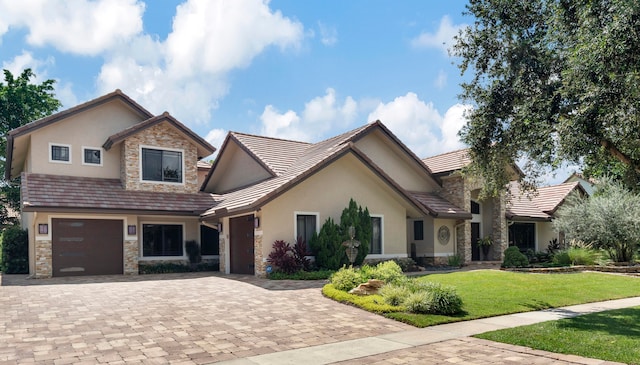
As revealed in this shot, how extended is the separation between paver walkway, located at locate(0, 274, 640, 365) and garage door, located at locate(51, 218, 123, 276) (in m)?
5.04

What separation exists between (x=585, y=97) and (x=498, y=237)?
16.7 m

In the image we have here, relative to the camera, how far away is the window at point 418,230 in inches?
962

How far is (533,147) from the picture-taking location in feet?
41.9

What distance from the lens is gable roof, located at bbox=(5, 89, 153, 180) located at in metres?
20.2

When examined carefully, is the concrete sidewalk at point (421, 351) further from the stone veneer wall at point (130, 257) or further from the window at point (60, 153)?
the window at point (60, 153)

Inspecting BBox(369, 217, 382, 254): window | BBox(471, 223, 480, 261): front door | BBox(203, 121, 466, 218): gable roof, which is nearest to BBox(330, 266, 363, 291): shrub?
BBox(203, 121, 466, 218): gable roof

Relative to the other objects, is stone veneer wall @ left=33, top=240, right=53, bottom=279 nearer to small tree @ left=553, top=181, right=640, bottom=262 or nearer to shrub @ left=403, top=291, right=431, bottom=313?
shrub @ left=403, top=291, right=431, bottom=313

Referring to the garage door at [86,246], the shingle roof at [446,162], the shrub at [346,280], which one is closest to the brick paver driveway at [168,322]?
the shrub at [346,280]

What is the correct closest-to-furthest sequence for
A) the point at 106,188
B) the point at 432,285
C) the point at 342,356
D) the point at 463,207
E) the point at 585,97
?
the point at 342,356, the point at 585,97, the point at 432,285, the point at 106,188, the point at 463,207

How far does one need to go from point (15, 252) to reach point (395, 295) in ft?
59.3

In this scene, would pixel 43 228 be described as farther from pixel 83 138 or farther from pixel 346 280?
pixel 346 280

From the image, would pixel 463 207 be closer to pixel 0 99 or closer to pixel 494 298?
pixel 494 298

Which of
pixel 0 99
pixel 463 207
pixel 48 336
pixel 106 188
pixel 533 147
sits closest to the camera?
pixel 48 336

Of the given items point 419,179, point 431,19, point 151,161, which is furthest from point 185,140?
point 431,19
